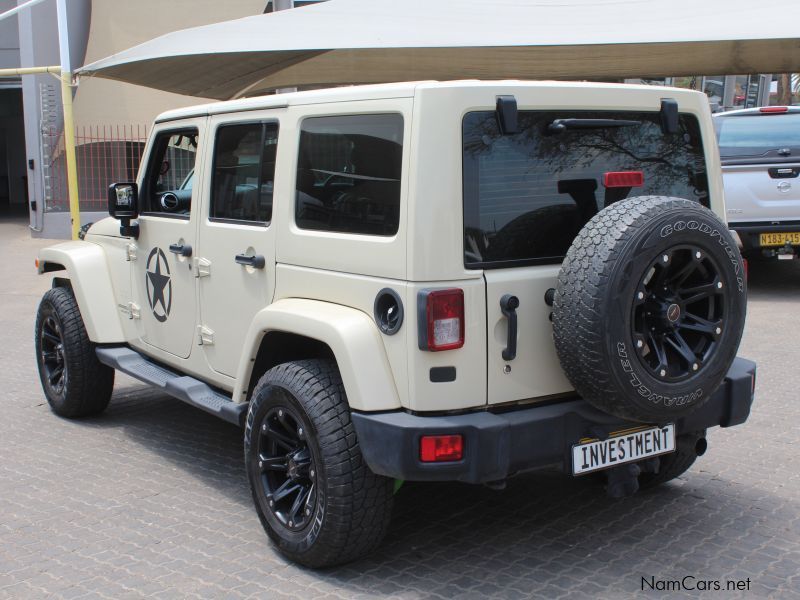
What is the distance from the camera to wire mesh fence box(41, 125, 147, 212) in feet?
52.2

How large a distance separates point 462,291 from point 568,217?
1.92 ft

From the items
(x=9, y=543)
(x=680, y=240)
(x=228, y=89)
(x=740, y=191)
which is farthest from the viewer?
(x=228, y=89)

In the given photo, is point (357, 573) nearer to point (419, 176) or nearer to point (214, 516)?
point (214, 516)

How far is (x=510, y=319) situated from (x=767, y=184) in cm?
735

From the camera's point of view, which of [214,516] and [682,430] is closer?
[682,430]

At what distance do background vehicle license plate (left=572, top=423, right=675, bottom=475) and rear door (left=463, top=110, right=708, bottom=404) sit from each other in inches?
9.6

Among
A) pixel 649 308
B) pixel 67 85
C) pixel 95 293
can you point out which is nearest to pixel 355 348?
pixel 649 308

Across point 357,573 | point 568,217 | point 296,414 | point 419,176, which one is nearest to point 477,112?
point 419,176

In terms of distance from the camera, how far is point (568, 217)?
3.48 metres

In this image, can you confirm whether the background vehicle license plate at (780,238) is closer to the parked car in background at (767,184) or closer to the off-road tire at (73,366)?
the parked car in background at (767,184)

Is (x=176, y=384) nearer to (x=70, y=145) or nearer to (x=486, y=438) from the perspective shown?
(x=486, y=438)

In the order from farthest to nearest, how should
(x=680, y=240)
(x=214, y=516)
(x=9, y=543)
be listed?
(x=214, y=516), (x=9, y=543), (x=680, y=240)

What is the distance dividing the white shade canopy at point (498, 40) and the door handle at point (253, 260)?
5204mm

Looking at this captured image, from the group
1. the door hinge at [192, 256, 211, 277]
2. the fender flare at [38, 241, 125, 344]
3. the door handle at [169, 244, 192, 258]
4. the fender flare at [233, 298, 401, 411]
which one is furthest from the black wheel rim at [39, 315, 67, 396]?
the fender flare at [233, 298, 401, 411]
